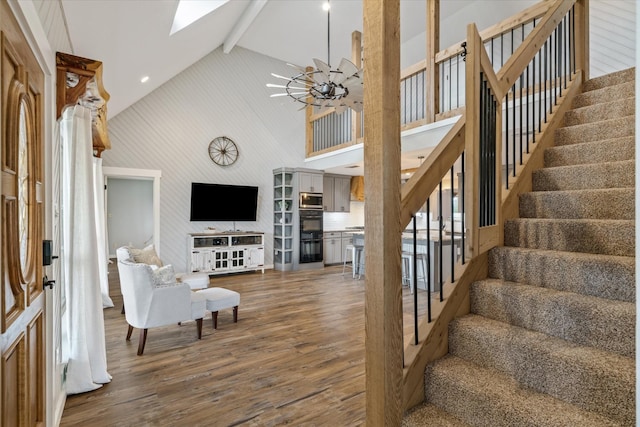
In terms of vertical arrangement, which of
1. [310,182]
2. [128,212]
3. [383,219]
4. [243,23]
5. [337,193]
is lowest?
[383,219]

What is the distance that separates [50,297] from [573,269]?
3.05 meters

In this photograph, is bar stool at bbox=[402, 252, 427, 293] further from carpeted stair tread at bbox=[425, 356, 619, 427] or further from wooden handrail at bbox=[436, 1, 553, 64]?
carpeted stair tread at bbox=[425, 356, 619, 427]

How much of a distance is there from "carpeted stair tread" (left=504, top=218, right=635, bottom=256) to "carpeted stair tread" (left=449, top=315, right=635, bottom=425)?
2.21 feet

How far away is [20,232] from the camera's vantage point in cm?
149

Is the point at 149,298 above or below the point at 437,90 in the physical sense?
below

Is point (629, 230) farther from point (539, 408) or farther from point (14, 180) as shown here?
point (14, 180)

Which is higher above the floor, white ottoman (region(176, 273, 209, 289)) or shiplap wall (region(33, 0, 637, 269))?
shiplap wall (region(33, 0, 637, 269))

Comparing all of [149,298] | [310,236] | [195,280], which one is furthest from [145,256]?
[310,236]

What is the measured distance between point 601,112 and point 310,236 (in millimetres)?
6157

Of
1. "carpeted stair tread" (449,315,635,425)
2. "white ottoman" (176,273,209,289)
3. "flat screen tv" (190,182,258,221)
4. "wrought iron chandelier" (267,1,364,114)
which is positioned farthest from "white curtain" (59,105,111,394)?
"flat screen tv" (190,182,258,221)

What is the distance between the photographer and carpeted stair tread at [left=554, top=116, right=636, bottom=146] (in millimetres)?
2504

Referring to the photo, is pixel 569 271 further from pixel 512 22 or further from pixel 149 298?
pixel 512 22

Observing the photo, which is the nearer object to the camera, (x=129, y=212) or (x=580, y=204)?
(x=580, y=204)

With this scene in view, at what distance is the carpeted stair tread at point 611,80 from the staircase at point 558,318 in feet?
2.46
